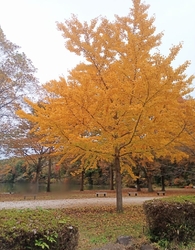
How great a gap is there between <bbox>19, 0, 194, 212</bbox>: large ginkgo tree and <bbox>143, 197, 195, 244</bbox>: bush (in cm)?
260

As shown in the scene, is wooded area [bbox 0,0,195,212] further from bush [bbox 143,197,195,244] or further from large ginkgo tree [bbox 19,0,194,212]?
bush [bbox 143,197,195,244]

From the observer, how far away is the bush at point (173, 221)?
178 inches

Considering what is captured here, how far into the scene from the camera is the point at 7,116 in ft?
52.1

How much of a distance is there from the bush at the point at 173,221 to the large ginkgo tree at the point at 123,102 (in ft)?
8.54

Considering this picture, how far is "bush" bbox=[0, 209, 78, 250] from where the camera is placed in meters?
2.58

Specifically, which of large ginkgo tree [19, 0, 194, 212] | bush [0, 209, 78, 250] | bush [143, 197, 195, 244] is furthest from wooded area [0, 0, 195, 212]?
bush [0, 209, 78, 250]

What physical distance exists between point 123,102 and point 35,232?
5.39 meters

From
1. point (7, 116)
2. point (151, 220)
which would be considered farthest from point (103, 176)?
point (151, 220)

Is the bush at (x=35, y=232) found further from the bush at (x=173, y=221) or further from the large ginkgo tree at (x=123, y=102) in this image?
the large ginkgo tree at (x=123, y=102)

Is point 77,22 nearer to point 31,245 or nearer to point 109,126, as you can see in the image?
point 109,126

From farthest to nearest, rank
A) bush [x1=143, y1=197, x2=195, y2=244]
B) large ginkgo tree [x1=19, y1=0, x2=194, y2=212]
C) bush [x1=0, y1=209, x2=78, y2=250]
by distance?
large ginkgo tree [x1=19, y1=0, x2=194, y2=212] → bush [x1=143, y1=197, x2=195, y2=244] → bush [x1=0, y1=209, x2=78, y2=250]

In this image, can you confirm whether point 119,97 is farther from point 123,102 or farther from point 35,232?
point 35,232

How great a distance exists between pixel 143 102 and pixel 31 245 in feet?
16.0

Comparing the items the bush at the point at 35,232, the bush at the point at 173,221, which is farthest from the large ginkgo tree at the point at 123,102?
the bush at the point at 35,232
